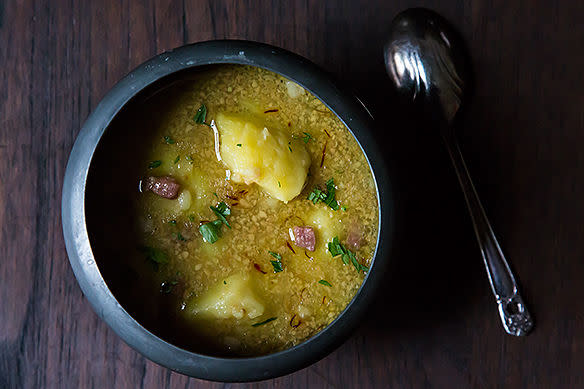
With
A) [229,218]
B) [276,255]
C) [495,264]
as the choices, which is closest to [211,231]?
[229,218]

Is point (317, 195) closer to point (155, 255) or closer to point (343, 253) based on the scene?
point (343, 253)

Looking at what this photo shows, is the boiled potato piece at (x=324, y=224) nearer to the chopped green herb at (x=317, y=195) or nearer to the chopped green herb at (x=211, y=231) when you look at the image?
the chopped green herb at (x=317, y=195)

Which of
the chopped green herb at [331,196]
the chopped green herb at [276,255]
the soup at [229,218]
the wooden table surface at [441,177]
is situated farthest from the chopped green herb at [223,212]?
the wooden table surface at [441,177]

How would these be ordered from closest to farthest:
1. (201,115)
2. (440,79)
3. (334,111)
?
(334,111) < (201,115) < (440,79)

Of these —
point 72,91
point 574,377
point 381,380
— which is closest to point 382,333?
point 381,380

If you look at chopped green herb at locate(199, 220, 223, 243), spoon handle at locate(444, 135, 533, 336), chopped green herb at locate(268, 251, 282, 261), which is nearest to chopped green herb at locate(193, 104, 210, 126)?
chopped green herb at locate(199, 220, 223, 243)

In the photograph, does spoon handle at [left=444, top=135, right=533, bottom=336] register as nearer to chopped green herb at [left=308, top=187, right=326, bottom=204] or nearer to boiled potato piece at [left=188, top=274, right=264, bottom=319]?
chopped green herb at [left=308, top=187, right=326, bottom=204]
